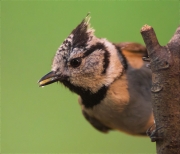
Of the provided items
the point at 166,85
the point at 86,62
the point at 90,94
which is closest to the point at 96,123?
the point at 90,94

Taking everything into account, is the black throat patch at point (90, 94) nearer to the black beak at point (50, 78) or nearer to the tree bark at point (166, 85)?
the black beak at point (50, 78)

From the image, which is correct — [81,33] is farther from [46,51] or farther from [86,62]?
[46,51]

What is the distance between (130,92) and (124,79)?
58mm

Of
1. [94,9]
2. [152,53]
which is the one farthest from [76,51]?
[94,9]

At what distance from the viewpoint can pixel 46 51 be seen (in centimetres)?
210

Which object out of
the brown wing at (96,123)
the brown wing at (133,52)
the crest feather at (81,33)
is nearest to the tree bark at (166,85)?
the crest feather at (81,33)

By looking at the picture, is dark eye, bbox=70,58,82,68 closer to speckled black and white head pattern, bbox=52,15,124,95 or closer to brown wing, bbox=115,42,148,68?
speckled black and white head pattern, bbox=52,15,124,95

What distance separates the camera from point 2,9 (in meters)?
2.03

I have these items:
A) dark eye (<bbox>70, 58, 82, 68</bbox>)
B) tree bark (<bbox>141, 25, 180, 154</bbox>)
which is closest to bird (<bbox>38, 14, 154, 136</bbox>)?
dark eye (<bbox>70, 58, 82, 68</bbox>)

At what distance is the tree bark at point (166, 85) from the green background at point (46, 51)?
3.49ft

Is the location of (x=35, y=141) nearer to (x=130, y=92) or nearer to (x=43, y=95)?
(x=43, y=95)

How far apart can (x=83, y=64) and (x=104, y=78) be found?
0.38 feet

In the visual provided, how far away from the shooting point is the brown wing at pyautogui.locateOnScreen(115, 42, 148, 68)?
151cm

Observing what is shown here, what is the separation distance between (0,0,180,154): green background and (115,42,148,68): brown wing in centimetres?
41
